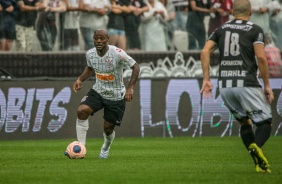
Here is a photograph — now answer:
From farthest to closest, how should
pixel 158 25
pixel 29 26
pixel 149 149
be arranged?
pixel 158 25 → pixel 29 26 → pixel 149 149

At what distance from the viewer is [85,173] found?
11781 millimetres

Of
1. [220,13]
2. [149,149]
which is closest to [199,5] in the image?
[220,13]

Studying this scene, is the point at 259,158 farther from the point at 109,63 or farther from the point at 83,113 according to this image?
the point at 109,63

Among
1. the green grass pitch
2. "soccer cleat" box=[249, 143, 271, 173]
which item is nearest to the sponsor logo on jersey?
the green grass pitch

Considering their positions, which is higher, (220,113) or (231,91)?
(231,91)

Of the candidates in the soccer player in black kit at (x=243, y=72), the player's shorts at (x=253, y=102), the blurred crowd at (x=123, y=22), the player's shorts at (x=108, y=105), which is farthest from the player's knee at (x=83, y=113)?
the blurred crowd at (x=123, y=22)

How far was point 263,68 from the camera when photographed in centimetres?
1129

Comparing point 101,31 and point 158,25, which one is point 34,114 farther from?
point 101,31

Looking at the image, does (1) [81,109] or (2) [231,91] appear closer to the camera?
(2) [231,91]

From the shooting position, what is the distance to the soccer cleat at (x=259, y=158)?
11.1 metres

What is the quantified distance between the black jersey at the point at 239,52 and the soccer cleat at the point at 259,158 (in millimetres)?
910

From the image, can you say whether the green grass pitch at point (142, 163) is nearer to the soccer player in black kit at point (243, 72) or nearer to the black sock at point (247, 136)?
the black sock at point (247, 136)

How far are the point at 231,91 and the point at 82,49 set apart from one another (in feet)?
34.6

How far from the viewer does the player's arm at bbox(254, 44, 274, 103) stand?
441 inches
